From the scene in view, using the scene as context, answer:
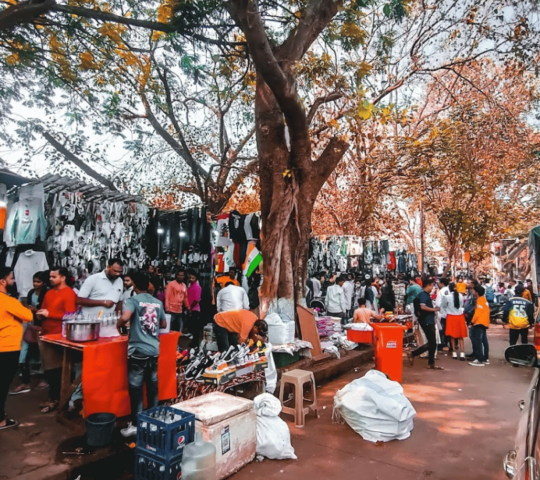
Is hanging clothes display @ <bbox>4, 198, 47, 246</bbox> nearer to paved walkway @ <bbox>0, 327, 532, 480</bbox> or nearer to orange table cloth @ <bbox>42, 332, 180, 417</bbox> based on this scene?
orange table cloth @ <bbox>42, 332, 180, 417</bbox>

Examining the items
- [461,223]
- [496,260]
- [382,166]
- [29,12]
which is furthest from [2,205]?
[496,260]

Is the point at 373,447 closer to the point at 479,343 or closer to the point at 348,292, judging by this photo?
the point at 479,343

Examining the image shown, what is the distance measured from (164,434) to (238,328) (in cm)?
323

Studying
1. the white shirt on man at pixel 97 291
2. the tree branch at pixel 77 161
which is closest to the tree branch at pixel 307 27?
the white shirt on man at pixel 97 291

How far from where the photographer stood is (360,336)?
374 inches

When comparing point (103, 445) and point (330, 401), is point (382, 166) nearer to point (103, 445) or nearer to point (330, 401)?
point (330, 401)

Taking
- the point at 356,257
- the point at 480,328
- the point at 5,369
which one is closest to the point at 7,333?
the point at 5,369

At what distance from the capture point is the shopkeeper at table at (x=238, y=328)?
6.57 metres

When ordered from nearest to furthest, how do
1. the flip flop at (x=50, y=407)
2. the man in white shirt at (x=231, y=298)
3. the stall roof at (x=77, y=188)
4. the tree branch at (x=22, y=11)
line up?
1. the flip flop at (x=50, y=407)
2. the tree branch at (x=22, y=11)
3. the stall roof at (x=77, y=188)
4. the man in white shirt at (x=231, y=298)

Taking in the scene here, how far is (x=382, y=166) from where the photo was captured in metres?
15.2

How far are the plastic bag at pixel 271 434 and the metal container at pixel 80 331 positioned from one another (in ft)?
7.07

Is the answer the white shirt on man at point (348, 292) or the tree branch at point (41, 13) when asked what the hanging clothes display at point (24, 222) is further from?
the white shirt on man at point (348, 292)

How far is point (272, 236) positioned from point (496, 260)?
95.2 feet

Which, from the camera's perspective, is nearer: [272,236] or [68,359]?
[68,359]
